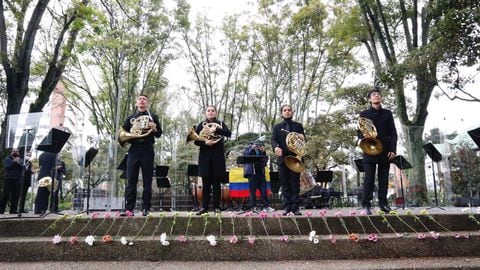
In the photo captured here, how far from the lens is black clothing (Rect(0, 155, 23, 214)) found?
8.25 m

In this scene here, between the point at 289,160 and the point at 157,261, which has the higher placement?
the point at 289,160

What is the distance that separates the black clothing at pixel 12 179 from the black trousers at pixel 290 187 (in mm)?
6210

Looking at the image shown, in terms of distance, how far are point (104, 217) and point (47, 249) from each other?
81 centimetres

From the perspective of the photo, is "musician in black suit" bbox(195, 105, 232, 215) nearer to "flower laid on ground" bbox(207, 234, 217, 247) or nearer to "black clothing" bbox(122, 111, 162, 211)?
"black clothing" bbox(122, 111, 162, 211)

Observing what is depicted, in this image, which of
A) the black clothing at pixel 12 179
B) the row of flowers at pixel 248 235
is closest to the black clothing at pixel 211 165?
the row of flowers at pixel 248 235

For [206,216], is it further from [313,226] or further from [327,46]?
[327,46]

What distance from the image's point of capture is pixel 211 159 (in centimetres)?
595

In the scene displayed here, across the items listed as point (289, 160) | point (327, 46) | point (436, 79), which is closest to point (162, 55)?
point (327, 46)

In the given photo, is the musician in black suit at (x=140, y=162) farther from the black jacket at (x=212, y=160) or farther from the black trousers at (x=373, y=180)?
the black trousers at (x=373, y=180)

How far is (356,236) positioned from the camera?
165 inches

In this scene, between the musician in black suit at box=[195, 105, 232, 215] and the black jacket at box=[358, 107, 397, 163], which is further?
the musician in black suit at box=[195, 105, 232, 215]


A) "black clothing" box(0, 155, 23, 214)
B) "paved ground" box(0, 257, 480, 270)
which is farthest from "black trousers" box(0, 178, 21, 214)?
"paved ground" box(0, 257, 480, 270)

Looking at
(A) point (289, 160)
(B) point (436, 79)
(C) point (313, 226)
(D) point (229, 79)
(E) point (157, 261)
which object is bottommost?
(E) point (157, 261)

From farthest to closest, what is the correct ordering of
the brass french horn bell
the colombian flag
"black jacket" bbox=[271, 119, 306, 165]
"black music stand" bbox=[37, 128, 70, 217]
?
1. the colombian flag
2. "black music stand" bbox=[37, 128, 70, 217]
3. "black jacket" bbox=[271, 119, 306, 165]
4. the brass french horn bell
